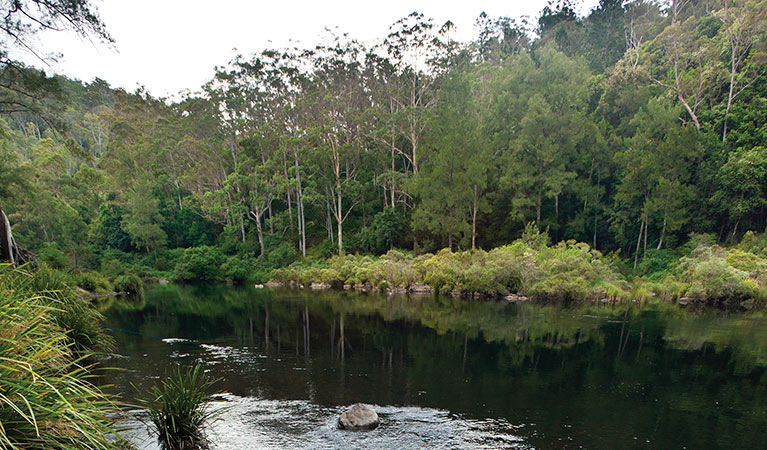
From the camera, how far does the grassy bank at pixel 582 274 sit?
64.3 ft

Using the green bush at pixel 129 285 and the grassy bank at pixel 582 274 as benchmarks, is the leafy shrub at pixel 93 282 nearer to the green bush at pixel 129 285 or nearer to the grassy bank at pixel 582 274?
the green bush at pixel 129 285

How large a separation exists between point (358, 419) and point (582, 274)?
Result: 18785mm

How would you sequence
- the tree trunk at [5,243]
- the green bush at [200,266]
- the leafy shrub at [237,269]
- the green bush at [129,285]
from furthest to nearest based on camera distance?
the green bush at [200,266] → the leafy shrub at [237,269] → the green bush at [129,285] → the tree trunk at [5,243]

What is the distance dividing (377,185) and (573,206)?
57.4ft

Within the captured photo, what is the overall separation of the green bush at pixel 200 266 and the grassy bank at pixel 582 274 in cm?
1455

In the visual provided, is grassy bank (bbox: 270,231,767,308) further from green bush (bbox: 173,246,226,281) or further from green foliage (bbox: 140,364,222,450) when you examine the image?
green foliage (bbox: 140,364,222,450)

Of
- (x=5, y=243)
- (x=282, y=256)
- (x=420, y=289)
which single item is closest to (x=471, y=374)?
(x=5, y=243)

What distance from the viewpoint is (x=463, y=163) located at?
31516mm

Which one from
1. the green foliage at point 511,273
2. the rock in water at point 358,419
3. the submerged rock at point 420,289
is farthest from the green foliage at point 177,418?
the submerged rock at point 420,289

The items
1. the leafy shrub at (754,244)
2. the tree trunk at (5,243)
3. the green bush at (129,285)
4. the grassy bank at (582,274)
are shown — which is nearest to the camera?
the tree trunk at (5,243)

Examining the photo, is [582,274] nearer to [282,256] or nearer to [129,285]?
[282,256]

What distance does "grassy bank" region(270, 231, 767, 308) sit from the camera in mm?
19609

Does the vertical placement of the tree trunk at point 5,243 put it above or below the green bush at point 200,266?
above

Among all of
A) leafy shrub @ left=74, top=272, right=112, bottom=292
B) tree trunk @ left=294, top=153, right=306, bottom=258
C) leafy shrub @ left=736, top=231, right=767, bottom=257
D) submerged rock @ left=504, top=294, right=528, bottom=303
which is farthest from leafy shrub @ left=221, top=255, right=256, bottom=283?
leafy shrub @ left=736, top=231, right=767, bottom=257
